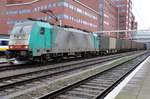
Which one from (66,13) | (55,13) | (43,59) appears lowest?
(43,59)

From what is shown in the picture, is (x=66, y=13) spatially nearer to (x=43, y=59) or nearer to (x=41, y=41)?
(x=43, y=59)

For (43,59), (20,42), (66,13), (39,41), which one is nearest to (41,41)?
(39,41)

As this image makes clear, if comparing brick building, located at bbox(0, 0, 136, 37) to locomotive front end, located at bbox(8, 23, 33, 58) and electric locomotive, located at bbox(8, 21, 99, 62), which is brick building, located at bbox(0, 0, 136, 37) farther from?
locomotive front end, located at bbox(8, 23, 33, 58)

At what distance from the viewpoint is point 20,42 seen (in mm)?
19297

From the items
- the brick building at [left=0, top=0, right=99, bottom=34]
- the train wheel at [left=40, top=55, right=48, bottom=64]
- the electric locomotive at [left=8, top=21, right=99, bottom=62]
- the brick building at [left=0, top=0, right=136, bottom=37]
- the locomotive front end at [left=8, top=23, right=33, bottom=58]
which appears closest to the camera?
the locomotive front end at [left=8, top=23, right=33, bottom=58]

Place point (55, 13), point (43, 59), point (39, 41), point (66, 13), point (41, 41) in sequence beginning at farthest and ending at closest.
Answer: point (55, 13), point (66, 13), point (43, 59), point (41, 41), point (39, 41)

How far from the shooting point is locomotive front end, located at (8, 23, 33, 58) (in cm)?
1884

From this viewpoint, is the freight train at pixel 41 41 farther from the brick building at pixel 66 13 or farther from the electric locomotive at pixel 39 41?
the brick building at pixel 66 13

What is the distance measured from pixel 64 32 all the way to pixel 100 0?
3436 inches

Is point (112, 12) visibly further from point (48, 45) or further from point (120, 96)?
point (120, 96)

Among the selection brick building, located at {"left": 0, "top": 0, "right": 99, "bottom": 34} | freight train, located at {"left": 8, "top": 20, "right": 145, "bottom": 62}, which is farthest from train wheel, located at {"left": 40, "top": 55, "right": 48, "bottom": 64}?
brick building, located at {"left": 0, "top": 0, "right": 99, "bottom": 34}

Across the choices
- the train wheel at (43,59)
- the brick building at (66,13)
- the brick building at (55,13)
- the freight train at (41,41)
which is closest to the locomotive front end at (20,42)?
the freight train at (41,41)

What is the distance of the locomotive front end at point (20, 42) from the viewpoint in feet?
61.8

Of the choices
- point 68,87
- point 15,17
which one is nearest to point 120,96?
point 68,87
